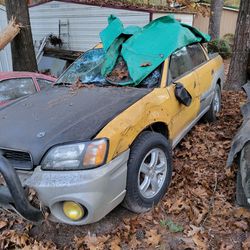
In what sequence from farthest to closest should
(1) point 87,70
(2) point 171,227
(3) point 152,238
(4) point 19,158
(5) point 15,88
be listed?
1. (5) point 15,88
2. (1) point 87,70
3. (2) point 171,227
4. (3) point 152,238
5. (4) point 19,158

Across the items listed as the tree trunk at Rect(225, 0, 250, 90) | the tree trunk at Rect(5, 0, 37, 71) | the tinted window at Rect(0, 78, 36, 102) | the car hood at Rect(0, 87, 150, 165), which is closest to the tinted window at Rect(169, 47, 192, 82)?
the car hood at Rect(0, 87, 150, 165)

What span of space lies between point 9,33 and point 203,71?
5690 millimetres

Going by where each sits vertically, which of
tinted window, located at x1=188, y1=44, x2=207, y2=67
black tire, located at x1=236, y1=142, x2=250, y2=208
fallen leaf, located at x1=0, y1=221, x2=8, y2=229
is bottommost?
fallen leaf, located at x1=0, y1=221, x2=8, y2=229

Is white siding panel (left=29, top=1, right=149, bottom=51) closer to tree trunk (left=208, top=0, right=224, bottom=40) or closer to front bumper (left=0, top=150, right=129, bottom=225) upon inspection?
tree trunk (left=208, top=0, right=224, bottom=40)

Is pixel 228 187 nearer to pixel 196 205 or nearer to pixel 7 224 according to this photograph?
pixel 196 205

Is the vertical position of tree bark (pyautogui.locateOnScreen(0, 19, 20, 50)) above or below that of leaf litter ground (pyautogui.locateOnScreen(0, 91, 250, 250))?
above

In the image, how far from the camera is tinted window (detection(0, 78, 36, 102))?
16.9 ft

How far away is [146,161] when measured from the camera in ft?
10.3

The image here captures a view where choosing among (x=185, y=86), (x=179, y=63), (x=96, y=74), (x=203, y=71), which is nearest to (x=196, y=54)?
(x=203, y=71)

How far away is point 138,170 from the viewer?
2.85 m

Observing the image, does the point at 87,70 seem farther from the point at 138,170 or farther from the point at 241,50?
the point at 241,50

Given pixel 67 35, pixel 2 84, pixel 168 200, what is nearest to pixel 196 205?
pixel 168 200

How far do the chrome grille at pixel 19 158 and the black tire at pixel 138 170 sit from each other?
0.87 metres

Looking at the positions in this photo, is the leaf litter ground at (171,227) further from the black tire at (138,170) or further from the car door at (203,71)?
the car door at (203,71)
